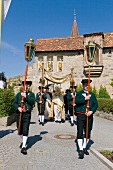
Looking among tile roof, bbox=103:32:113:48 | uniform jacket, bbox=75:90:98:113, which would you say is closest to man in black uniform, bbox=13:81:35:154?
uniform jacket, bbox=75:90:98:113

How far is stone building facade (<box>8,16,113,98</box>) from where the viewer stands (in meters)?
25.6

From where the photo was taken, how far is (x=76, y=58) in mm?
27172

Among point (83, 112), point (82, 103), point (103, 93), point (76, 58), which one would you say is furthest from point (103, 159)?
point (76, 58)

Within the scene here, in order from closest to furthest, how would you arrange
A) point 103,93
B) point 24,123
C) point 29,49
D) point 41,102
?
point 24,123, point 29,49, point 41,102, point 103,93

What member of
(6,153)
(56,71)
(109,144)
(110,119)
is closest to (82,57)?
(56,71)

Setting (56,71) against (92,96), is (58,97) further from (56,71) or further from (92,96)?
(56,71)

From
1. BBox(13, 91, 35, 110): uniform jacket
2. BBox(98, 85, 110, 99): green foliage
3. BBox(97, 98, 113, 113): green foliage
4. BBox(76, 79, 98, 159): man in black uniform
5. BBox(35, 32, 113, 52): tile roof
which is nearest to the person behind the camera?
BBox(76, 79, 98, 159): man in black uniform

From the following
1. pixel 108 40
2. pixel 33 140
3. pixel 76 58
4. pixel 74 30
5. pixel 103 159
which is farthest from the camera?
pixel 74 30

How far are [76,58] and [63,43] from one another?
2779 mm

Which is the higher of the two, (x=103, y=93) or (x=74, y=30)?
(x=74, y=30)

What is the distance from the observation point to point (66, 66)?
27594 millimetres

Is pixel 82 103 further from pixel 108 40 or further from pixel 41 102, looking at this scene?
pixel 108 40

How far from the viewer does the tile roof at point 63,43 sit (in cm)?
2677

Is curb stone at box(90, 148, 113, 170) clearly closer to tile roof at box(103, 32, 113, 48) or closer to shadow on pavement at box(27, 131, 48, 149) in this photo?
shadow on pavement at box(27, 131, 48, 149)
